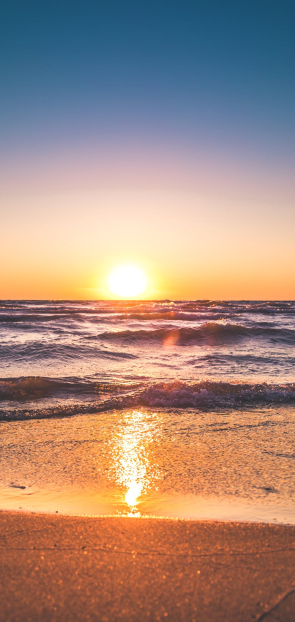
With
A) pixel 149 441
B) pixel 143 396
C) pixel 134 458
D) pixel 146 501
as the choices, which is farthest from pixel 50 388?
pixel 146 501

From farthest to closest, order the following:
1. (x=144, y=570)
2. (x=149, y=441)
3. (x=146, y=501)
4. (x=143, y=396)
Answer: (x=143, y=396) → (x=149, y=441) → (x=146, y=501) → (x=144, y=570)

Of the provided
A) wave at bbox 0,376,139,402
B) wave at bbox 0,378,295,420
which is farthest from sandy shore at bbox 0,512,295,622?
wave at bbox 0,376,139,402

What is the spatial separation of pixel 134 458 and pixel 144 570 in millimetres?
1883

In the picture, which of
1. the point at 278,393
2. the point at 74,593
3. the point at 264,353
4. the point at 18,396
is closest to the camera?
the point at 74,593

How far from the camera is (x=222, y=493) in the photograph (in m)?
2.90

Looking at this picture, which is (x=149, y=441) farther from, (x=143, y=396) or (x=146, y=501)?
(x=143, y=396)

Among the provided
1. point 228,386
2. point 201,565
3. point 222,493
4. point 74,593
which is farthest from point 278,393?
point 74,593

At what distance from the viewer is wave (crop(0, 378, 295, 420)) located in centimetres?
561

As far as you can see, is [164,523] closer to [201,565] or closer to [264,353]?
[201,565]

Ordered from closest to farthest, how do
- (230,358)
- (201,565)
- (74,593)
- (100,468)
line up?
(74,593)
(201,565)
(100,468)
(230,358)

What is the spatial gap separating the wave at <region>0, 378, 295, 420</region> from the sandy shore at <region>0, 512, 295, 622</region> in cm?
325

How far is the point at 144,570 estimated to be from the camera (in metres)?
1.85

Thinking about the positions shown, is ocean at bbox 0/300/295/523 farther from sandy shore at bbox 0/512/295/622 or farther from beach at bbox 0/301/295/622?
sandy shore at bbox 0/512/295/622

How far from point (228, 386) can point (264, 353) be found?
226 inches
